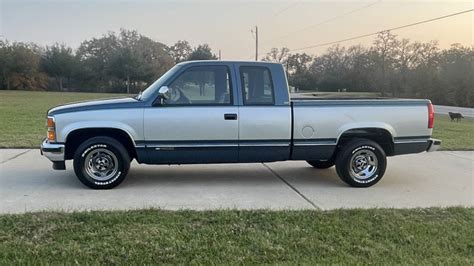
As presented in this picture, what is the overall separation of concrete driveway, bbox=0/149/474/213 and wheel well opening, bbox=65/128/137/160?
0.54 m

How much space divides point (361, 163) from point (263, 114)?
175 cm

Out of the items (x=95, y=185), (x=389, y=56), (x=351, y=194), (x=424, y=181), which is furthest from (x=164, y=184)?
(x=389, y=56)

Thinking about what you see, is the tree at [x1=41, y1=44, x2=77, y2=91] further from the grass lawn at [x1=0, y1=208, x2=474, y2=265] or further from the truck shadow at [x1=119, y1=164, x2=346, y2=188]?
the grass lawn at [x1=0, y1=208, x2=474, y2=265]

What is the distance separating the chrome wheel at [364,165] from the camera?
6.36m

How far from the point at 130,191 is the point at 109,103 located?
129 cm

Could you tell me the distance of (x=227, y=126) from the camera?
5973 millimetres

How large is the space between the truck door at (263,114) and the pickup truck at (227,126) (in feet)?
0.05

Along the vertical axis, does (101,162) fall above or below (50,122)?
below

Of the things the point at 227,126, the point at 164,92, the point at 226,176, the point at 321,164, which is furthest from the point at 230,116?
the point at 321,164

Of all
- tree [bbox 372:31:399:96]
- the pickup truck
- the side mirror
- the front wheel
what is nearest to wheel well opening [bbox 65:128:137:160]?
the pickup truck

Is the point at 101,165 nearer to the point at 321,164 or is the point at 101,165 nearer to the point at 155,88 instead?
the point at 155,88

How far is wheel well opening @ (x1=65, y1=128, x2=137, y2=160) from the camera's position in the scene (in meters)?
5.89

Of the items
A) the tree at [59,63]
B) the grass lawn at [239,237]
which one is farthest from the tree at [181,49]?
the grass lawn at [239,237]

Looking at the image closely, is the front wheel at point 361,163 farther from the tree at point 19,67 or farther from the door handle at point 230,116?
the tree at point 19,67
